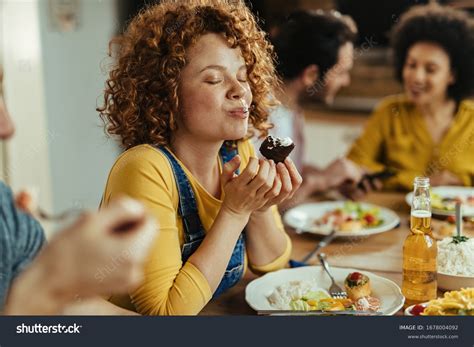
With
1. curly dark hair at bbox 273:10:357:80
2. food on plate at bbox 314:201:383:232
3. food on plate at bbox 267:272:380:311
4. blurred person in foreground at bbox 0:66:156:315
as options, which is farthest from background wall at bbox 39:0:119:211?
blurred person in foreground at bbox 0:66:156:315

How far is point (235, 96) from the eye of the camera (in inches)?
40.5

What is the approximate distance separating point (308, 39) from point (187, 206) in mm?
935

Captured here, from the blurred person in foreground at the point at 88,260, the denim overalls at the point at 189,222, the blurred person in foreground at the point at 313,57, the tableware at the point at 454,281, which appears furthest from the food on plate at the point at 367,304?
the blurred person in foreground at the point at 313,57

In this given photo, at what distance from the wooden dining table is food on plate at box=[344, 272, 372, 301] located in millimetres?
76

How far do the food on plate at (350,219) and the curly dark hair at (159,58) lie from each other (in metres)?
0.49

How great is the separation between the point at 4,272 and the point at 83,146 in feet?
3.72

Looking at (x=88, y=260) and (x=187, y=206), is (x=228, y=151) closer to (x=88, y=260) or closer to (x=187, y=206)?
(x=187, y=206)

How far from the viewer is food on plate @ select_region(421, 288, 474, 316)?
0.99 metres

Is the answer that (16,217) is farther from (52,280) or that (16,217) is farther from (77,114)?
(77,114)

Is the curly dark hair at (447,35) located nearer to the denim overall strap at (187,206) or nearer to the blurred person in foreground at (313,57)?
the blurred person in foreground at (313,57)

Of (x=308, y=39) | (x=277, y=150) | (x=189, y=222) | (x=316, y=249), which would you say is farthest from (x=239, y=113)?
(x=308, y=39)

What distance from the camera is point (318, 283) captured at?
115 centimetres

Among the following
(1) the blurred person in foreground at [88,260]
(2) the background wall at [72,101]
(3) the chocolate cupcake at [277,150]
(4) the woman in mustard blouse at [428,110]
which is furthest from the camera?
(2) the background wall at [72,101]

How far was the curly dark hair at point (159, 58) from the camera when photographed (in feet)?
3.41
